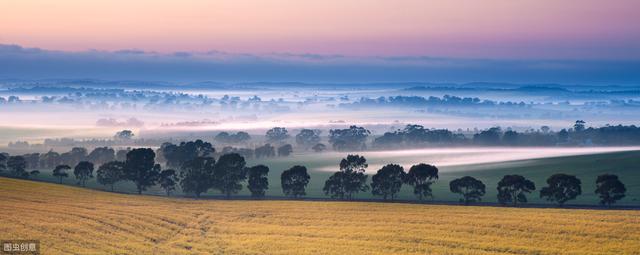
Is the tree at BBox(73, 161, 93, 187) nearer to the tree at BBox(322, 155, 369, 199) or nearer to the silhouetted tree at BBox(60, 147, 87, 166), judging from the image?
the tree at BBox(322, 155, 369, 199)

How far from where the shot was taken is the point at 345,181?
10294cm

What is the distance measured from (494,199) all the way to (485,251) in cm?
5300

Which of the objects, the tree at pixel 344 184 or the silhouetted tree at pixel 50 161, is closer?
the tree at pixel 344 184

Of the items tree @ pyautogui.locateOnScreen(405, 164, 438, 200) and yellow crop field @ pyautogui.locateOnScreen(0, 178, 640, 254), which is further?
tree @ pyautogui.locateOnScreen(405, 164, 438, 200)

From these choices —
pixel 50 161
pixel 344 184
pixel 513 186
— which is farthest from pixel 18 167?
pixel 513 186

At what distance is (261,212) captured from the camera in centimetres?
7181

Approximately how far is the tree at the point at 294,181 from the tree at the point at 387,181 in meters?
9.77

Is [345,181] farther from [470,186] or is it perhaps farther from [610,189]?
[610,189]

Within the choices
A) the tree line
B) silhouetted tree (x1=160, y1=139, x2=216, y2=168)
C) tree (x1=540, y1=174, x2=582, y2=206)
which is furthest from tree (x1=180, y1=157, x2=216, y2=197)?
tree (x1=540, y1=174, x2=582, y2=206)

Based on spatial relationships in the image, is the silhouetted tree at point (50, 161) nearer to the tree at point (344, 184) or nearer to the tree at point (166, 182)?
the tree at point (166, 182)

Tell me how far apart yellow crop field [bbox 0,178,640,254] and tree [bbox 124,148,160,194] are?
36.7 m

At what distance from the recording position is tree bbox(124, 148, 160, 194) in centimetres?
11225

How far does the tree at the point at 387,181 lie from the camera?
101m

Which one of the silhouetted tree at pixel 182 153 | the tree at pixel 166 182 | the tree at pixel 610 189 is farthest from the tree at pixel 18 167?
the tree at pixel 610 189
